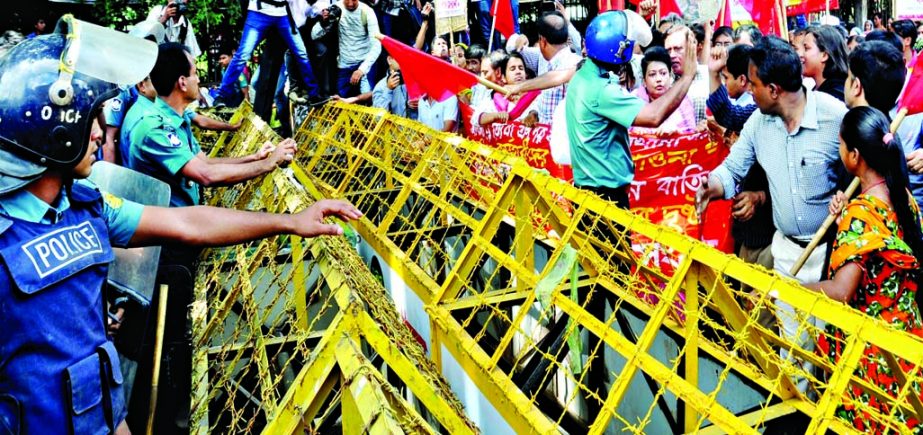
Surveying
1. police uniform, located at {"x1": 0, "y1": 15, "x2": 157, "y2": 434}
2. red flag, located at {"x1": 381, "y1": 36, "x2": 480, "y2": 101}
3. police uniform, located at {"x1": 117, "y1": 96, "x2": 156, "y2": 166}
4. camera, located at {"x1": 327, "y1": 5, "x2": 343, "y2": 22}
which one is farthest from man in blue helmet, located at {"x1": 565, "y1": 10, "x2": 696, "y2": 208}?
camera, located at {"x1": 327, "y1": 5, "x2": 343, "y2": 22}

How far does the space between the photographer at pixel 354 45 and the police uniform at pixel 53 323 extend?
348 inches

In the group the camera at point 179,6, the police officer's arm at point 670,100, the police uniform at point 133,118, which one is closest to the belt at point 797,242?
the police officer's arm at point 670,100

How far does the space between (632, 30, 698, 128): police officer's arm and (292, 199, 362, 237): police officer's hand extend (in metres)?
2.27

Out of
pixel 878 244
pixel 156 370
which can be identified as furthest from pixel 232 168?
pixel 878 244

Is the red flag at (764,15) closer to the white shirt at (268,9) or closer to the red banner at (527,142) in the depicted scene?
the red banner at (527,142)

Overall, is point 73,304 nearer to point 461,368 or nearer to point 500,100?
point 461,368

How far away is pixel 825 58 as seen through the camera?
5379 mm

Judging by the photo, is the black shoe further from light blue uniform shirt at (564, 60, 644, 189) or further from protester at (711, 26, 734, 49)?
light blue uniform shirt at (564, 60, 644, 189)

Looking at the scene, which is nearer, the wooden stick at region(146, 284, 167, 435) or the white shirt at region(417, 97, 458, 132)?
the wooden stick at region(146, 284, 167, 435)

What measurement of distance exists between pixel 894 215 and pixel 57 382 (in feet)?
10.1

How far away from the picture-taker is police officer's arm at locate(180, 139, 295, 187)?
446 cm

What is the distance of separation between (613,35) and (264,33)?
242 inches

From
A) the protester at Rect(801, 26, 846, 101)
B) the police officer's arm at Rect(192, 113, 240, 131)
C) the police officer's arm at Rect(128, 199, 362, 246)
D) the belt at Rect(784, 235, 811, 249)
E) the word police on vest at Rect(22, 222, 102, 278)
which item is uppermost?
the protester at Rect(801, 26, 846, 101)

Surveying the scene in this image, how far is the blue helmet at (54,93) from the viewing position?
225cm
